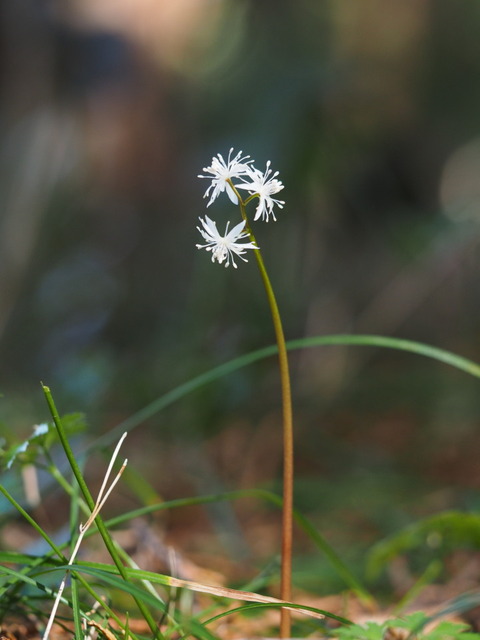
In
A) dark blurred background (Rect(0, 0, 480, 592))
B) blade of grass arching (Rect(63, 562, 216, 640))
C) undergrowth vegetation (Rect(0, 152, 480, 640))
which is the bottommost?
blade of grass arching (Rect(63, 562, 216, 640))

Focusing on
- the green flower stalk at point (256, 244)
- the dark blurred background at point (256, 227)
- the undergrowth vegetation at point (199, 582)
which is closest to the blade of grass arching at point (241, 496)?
the undergrowth vegetation at point (199, 582)

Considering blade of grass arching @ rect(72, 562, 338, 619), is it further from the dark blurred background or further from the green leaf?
the dark blurred background

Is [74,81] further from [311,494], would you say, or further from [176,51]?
[311,494]

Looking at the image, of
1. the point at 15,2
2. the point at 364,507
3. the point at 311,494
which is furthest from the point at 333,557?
the point at 15,2

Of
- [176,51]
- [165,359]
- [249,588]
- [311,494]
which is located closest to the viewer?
[249,588]

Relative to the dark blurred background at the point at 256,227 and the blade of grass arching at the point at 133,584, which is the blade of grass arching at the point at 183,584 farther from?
the dark blurred background at the point at 256,227

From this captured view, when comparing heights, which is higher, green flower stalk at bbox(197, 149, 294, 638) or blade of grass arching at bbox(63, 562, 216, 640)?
green flower stalk at bbox(197, 149, 294, 638)

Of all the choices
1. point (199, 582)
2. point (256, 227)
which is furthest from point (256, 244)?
point (256, 227)

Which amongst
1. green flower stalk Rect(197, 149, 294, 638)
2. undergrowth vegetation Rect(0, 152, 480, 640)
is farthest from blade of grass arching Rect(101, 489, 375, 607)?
green flower stalk Rect(197, 149, 294, 638)
